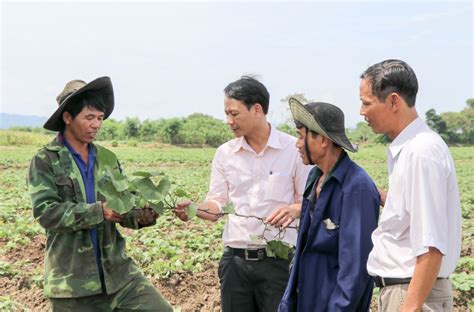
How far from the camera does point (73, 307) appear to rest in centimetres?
383

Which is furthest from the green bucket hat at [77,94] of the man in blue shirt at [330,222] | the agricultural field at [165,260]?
the agricultural field at [165,260]

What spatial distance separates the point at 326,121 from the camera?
327cm

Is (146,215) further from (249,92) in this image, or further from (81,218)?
(249,92)

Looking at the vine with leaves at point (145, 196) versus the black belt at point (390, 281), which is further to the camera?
the vine with leaves at point (145, 196)

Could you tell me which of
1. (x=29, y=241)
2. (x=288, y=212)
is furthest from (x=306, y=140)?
(x=29, y=241)

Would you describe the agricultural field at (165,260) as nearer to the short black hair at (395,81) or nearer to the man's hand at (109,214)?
the man's hand at (109,214)

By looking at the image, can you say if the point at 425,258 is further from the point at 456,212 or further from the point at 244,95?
the point at 244,95

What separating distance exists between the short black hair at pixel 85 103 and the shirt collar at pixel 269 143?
944 millimetres

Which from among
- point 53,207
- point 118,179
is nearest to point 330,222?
point 118,179

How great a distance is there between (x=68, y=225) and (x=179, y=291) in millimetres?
3211

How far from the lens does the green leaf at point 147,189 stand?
12.4 ft

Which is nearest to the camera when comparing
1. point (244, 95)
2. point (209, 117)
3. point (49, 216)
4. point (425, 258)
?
point (425, 258)

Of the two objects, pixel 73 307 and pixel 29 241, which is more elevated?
pixel 73 307

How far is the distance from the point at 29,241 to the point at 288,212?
6.15 m
